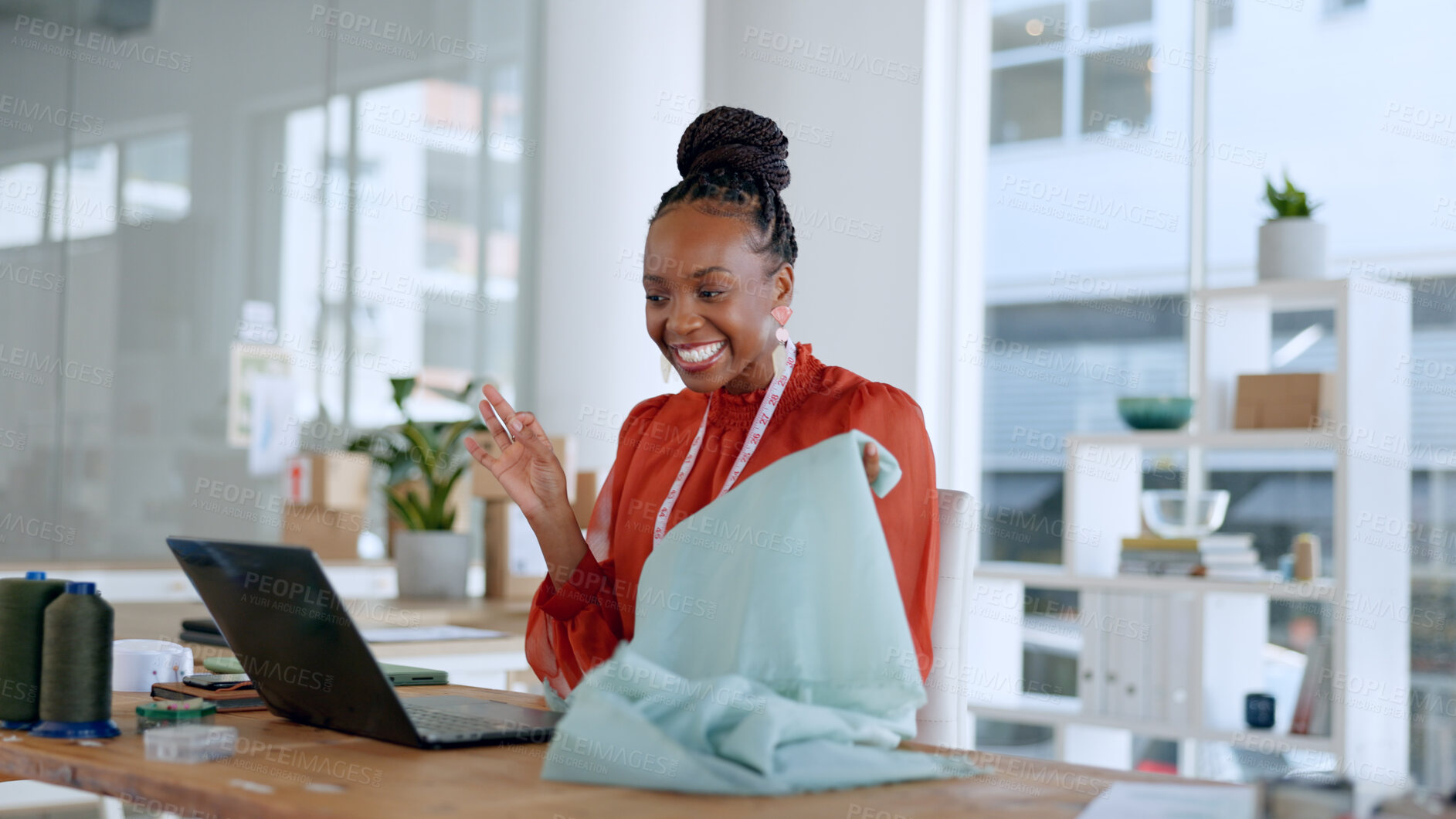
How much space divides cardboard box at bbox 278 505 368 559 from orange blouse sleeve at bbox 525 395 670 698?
101 inches

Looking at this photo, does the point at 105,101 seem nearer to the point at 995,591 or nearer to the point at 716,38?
the point at 716,38

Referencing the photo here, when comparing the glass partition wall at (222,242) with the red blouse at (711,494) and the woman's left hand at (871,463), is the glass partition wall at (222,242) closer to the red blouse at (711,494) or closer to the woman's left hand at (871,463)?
the red blouse at (711,494)

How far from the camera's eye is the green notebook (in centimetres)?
167

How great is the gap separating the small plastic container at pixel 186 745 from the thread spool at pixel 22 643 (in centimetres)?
20

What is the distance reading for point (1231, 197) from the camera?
4.71m

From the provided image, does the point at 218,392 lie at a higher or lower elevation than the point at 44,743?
higher

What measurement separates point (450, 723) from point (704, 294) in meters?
0.58

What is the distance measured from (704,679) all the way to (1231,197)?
13.6 ft

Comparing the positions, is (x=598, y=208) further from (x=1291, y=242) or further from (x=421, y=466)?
(x=1291, y=242)

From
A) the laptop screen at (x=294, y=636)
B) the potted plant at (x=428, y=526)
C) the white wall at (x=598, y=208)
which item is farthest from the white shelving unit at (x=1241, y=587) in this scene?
the laptop screen at (x=294, y=636)

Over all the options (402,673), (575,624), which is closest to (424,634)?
(402,673)

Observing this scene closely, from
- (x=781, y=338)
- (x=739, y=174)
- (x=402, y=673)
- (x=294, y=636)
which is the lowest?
(x=402, y=673)

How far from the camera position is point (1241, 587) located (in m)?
3.83

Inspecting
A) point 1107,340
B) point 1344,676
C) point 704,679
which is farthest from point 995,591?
point 704,679
